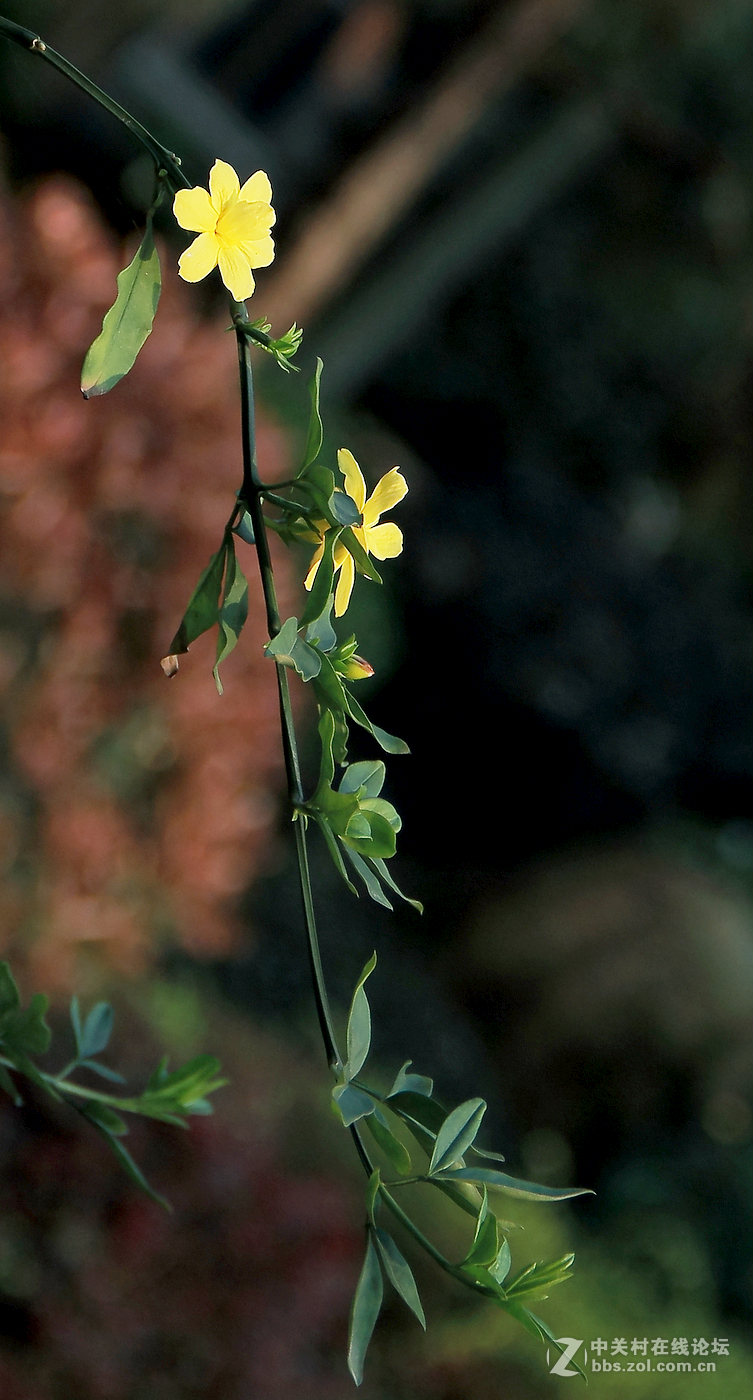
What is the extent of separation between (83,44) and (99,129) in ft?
2.01

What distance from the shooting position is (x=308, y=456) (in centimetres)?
39

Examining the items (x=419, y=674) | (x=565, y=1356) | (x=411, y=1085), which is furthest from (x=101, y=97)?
(x=419, y=674)

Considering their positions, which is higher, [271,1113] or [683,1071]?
[683,1071]

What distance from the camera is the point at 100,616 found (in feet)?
6.76

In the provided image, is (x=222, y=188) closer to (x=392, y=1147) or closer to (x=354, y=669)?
(x=354, y=669)

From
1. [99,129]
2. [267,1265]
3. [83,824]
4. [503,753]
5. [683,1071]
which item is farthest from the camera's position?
[503,753]

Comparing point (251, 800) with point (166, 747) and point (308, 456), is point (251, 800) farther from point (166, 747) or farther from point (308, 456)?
point (308, 456)

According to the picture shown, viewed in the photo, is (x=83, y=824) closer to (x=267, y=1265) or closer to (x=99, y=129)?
(x=267, y=1265)

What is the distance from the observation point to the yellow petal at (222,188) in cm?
38

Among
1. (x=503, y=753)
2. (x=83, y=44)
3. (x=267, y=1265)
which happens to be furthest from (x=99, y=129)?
(x=267, y=1265)

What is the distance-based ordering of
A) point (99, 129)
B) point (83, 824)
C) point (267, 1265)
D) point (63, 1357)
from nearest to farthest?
point (63, 1357) → point (267, 1265) → point (83, 824) → point (99, 129)

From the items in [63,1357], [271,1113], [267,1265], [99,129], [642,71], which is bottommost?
[271,1113]

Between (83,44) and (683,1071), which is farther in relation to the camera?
(683,1071)

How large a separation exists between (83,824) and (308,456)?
71.0 inches
